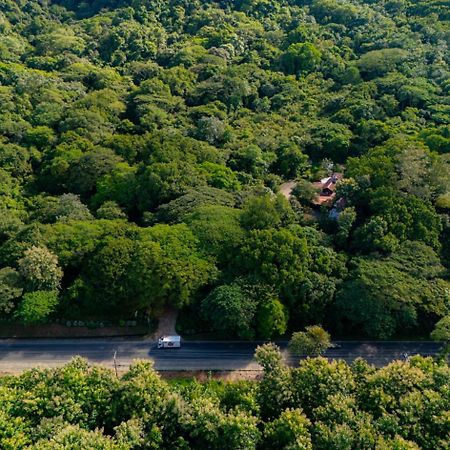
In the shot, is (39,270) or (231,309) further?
(39,270)

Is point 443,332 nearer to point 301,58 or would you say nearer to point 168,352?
point 168,352

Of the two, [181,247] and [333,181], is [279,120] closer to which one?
[333,181]

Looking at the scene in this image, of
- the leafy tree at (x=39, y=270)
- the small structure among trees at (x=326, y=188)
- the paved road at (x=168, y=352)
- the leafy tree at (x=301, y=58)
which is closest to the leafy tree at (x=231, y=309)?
the paved road at (x=168, y=352)

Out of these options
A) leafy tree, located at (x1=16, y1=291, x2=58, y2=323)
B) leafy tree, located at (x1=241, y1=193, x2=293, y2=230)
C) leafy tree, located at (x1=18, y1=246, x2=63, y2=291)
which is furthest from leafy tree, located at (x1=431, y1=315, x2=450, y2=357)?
leafy tree, located at (x1=18, y1=246, x2=63, y2=291)

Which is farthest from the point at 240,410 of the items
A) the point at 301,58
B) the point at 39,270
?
the point at 301,58

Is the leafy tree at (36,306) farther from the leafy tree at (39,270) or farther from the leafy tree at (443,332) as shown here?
the leafy tree at (443,332)

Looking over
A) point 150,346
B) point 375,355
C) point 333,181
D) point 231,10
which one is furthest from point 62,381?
point 231,10
